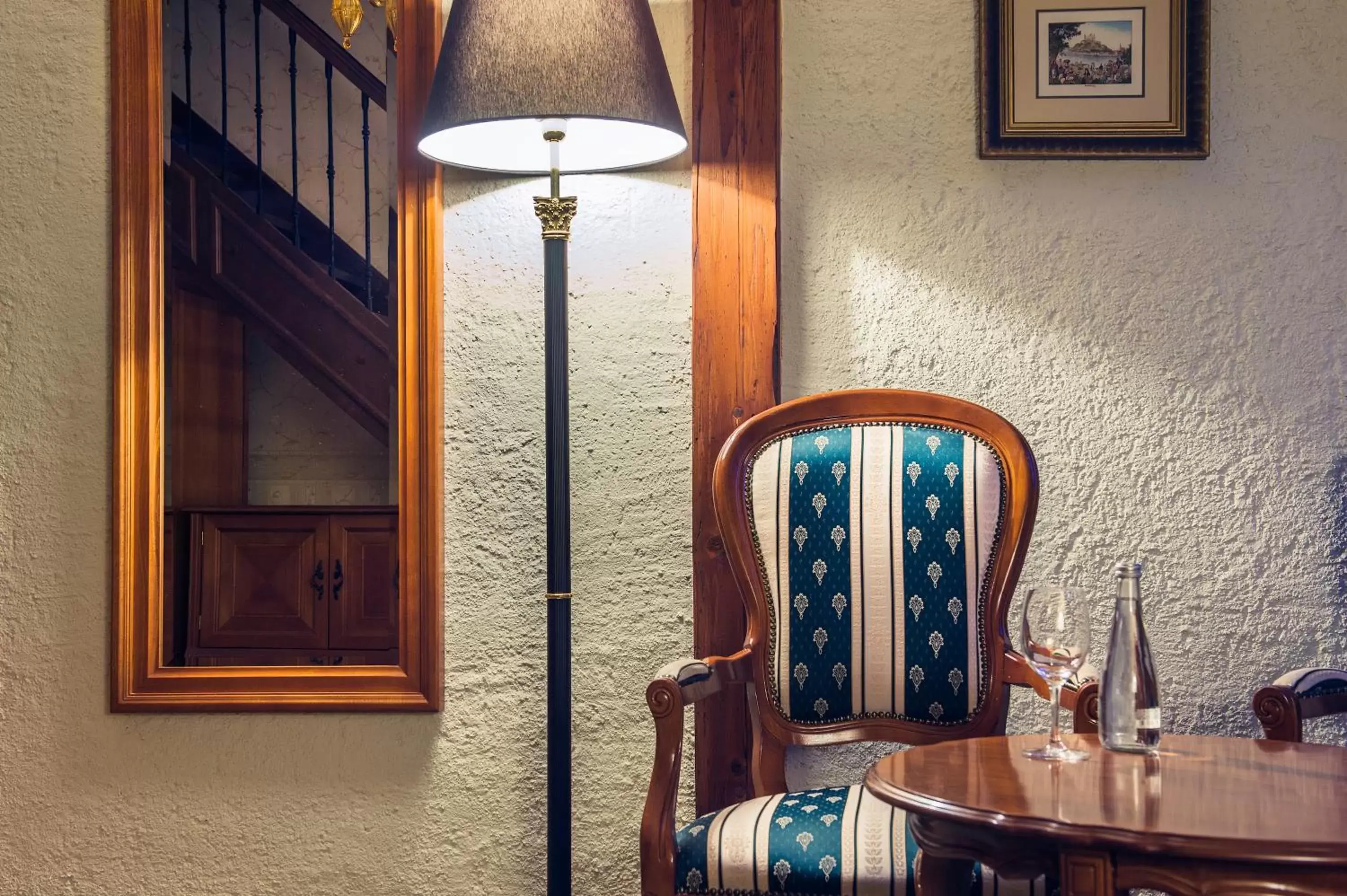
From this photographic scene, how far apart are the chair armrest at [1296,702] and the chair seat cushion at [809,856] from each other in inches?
22.1

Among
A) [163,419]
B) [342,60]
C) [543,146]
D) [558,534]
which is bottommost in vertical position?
[558,534]

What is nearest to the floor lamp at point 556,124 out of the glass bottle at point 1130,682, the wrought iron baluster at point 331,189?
the wrought iron baluster at point 331,189

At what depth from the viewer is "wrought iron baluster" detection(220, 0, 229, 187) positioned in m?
2.43

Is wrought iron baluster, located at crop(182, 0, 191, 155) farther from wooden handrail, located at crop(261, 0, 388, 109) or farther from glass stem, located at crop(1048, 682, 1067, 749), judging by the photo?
glass stem, located at crop(1048, 682, 1067, 749)

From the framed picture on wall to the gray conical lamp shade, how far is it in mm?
713

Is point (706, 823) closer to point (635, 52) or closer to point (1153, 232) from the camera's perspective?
point (635, 52)

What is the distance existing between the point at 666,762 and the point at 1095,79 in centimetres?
158

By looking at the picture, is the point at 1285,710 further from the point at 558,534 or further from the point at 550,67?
the point at 550,67

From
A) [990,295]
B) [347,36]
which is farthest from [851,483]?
[347,36]

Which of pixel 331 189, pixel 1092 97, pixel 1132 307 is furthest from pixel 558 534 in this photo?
pixel 1092 97

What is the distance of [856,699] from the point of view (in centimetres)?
201

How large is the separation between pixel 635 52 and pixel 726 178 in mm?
396

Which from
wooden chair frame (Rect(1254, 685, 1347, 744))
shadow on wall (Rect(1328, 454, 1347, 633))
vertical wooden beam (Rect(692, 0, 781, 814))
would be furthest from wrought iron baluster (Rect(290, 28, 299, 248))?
shadow on wall (Rect(1328, 454, 1347, 633))

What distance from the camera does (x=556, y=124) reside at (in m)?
2.18
